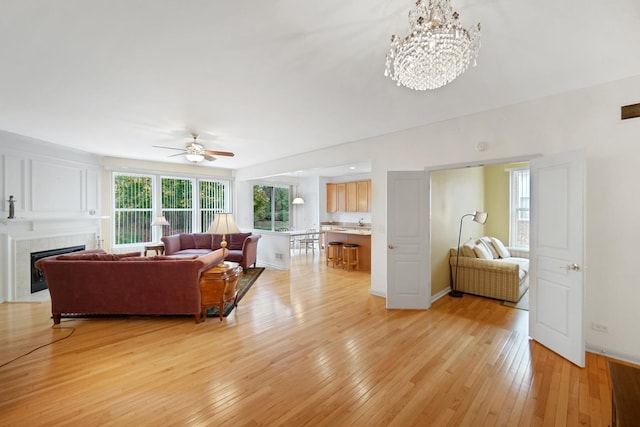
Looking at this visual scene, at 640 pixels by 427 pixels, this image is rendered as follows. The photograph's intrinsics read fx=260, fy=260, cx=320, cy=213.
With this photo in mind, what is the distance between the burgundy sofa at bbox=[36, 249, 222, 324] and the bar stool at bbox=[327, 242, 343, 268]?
153 inches

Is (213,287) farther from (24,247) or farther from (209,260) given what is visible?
(24,247)

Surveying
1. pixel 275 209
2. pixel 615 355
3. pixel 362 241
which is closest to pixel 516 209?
pixel 362 241

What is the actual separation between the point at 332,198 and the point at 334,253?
9.85ft

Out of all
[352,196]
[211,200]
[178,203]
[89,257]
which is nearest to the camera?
[89,257]

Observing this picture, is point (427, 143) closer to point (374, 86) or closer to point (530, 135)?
point (530, 135)

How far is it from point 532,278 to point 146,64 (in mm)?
4594

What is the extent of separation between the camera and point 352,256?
657 cm

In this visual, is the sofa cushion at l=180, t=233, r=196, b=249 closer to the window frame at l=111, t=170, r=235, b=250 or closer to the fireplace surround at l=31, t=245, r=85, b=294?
the window frame at l=111, t=170, r=235, b=250

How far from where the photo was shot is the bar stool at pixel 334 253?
6828 mm

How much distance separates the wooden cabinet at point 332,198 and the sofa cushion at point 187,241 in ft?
15.2

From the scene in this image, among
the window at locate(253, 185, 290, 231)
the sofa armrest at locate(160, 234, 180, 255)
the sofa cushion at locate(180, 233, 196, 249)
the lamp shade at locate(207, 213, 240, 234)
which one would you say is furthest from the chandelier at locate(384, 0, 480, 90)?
the window at locate(253, 185, 290, 231)

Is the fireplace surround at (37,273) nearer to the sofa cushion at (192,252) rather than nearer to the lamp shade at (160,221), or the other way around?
the lamp shade at (160,221)

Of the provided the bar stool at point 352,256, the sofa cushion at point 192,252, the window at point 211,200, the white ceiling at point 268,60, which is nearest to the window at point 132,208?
the sofa cushion at point 192,252

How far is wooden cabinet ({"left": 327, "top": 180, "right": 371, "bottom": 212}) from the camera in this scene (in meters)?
8.39
